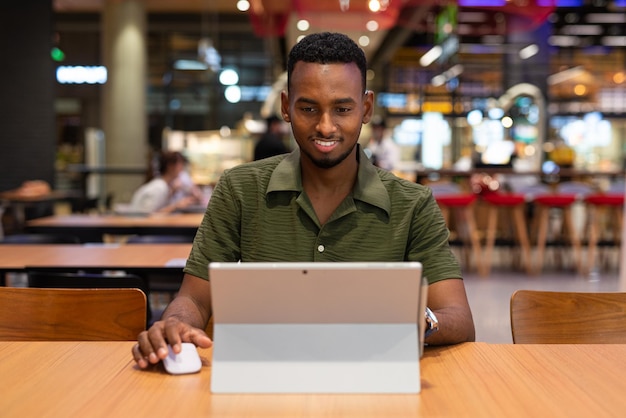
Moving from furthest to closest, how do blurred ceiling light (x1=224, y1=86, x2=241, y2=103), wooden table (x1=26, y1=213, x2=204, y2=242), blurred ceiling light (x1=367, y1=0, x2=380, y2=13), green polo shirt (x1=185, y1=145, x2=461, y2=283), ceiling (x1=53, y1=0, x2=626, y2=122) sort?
blurred ceiling light (x1=224, y1=86, x2=241, y2=103) < ceiling (x1=53, y1=0, x2=626, y2=122) < blurred ceiling light (x1=367, y1=0, x2=380, y2=13) < wooden table (x1=26, y1=213, x2=204, y2=242) < green polo shirt (x1=185, y1=145, x2=461, y2=283)

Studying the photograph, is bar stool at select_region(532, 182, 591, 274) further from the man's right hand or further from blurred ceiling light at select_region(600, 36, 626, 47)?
blurred ceiling light at select_region(600, 36, 626, 47)

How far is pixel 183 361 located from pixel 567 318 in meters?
1.13

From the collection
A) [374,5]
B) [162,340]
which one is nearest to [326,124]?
[162,340]

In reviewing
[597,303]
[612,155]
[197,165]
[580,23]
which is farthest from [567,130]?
[597,303]

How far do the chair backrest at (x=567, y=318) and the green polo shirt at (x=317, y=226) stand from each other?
339 mm

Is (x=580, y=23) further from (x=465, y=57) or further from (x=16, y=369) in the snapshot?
(x=16, y=369)

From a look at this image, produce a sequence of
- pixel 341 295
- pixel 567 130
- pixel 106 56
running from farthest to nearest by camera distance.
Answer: pixel 567 130 → pixel 106 56 → pixel 341 295

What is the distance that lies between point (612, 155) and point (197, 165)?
926cm

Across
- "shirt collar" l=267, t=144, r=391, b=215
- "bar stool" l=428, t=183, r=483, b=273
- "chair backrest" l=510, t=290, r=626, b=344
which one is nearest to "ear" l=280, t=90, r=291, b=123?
"shirt collar" l=267, t=144, r=391, b=215

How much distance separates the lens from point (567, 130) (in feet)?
57.4

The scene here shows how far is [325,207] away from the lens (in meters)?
2.12

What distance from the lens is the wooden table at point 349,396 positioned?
1468 millimetres

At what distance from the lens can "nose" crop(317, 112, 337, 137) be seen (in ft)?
6.36

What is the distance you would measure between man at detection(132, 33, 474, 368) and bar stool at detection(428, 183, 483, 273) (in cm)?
696
